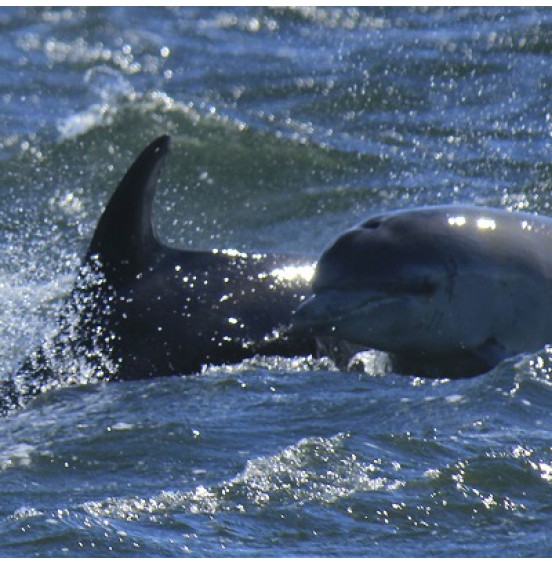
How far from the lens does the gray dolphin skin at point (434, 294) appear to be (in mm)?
6867

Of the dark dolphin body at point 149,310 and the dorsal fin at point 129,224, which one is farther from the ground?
the dorsal fin at point 129,224

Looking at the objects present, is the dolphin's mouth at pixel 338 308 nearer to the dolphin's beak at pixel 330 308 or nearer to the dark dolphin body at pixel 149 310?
the dolphin's beak at pixel 330 308

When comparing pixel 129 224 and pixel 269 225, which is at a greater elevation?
pixel 129 224

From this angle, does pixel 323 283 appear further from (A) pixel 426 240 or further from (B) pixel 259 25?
(B) pixel 259 25

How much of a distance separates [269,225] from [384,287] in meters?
6.29

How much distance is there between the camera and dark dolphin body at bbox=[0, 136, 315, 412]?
8.43 meters

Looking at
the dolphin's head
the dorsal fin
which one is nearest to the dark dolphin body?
the dorsal fin

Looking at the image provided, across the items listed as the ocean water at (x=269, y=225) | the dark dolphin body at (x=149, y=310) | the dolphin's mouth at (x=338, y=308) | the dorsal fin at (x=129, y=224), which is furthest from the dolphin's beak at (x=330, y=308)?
the dorsal fin at (x=129, y=224)

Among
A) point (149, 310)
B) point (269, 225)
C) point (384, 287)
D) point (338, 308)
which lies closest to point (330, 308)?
point (338, 308)

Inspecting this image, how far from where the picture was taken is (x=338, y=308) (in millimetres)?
6871

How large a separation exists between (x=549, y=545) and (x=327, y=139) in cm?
894

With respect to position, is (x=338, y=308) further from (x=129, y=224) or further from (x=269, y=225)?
(x=269, y=225)

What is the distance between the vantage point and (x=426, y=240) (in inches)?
273

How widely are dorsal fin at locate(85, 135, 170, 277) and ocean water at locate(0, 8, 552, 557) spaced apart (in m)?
0.70
